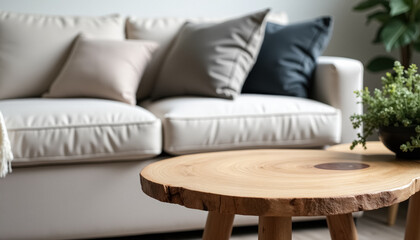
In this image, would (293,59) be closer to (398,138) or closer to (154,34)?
(154,34)

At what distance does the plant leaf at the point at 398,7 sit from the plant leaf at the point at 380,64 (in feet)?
1.03

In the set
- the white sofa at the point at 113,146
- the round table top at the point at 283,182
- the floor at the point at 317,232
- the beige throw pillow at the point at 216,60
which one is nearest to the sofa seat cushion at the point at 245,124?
the white sofa at the point at 113,146

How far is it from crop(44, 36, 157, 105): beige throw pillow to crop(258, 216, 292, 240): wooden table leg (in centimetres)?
125

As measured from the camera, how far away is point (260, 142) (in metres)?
2.11

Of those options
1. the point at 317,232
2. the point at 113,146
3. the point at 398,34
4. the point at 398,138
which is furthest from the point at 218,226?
the point at 398,34

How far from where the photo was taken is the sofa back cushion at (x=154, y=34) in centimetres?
260

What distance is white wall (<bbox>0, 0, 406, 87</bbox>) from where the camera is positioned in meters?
2.90

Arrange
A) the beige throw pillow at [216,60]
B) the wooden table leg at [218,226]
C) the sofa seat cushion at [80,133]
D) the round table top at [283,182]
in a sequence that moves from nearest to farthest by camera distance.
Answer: the round table top at [283,182] → the wooden table leg at [218,226] → the sofa seat cushion at [80,133] → the beige throw pillow at [216,60]

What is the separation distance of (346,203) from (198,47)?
1.48m

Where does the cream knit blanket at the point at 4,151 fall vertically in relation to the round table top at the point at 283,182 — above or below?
→ below

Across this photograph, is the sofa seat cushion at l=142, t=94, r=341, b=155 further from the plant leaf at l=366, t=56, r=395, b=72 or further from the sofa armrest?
the plant leaf at l=366, t=56, r=395, b=72

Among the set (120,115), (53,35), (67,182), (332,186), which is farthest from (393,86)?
(53,35)

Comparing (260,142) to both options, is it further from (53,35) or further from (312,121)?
(53,35)

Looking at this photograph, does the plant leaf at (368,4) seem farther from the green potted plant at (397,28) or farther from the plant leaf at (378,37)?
the plant leaf at (378,37)
